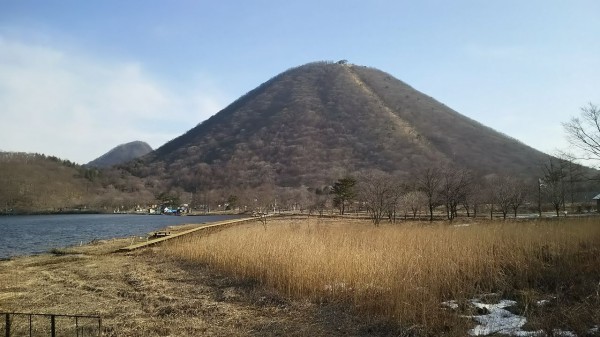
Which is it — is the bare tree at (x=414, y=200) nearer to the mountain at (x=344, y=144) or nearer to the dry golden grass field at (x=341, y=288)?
the dry golden grass field at (x=341, y=288)

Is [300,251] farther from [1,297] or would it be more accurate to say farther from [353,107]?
[353,107]

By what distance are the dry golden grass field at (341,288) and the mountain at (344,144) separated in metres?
114

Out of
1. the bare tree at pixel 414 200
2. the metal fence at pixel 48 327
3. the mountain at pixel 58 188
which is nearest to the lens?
the metal fence at pixel 48 327

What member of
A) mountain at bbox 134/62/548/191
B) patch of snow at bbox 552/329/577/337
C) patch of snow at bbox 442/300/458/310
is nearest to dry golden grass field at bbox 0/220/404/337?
patch of snow at bbox 442/300/458/310

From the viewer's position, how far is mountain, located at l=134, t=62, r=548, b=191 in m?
138

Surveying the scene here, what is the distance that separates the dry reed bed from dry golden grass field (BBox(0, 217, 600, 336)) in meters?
0.03

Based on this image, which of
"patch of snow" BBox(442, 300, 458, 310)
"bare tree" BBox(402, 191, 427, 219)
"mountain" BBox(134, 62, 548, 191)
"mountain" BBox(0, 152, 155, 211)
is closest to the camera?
"patch of snow" BBox(442, 300, 458, 310)

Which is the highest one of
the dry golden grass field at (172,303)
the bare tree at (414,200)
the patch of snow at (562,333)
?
the bare tree at (414,200)

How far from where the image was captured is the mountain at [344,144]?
13800cm

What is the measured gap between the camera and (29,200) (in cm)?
14762

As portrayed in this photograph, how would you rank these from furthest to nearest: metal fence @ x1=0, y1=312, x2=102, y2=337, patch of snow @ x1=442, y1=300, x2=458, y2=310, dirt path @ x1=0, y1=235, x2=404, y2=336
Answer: patch of snow @ x1=442, y1=300, x2=458, y2=310 → dirt path @ x1=0, y1=235, x2=404, y2=336 → metal fence @ x1=0, y1=312, x2=102, y2=337

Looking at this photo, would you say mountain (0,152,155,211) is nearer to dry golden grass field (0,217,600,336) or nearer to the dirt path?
the dirt path

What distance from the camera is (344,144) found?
167m

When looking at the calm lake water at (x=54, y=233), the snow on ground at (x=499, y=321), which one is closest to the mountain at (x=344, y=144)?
the calm lake water at (x=54, y=233)
